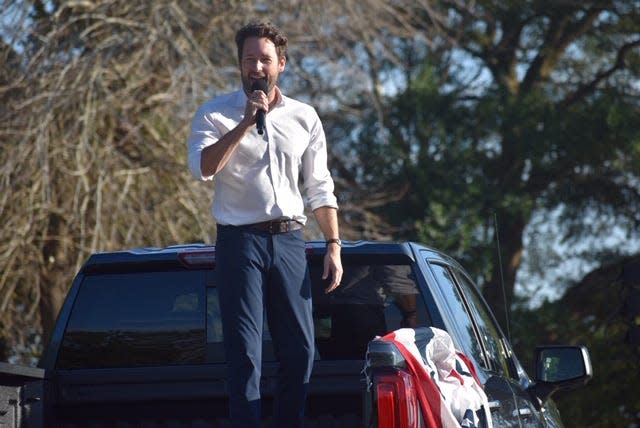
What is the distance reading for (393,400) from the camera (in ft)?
12.0

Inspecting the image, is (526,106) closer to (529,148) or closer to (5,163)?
(529,148)

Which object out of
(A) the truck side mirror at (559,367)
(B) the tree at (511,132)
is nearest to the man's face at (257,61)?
(A) the truck side mirror at (559,367)

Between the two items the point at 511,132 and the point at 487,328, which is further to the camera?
the point at 511,132

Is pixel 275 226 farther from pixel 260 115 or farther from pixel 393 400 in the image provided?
pixel 393 400

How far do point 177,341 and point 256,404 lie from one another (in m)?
0.96

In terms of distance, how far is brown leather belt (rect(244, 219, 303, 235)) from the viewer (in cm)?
451

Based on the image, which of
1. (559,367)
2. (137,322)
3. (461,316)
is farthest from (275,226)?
(559,367)

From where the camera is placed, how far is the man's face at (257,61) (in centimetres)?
454

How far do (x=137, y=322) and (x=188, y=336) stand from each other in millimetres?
211

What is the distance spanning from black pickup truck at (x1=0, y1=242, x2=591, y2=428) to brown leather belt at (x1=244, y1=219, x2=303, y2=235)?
1.89ft

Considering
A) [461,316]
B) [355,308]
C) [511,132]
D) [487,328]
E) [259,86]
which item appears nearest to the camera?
[259,86]

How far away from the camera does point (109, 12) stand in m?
13.7

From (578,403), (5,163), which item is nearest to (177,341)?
(5,163)

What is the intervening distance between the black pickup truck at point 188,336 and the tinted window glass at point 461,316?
1 centimetres
